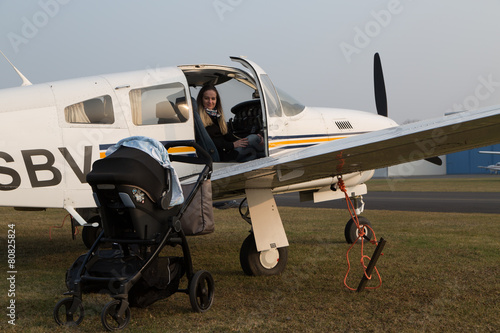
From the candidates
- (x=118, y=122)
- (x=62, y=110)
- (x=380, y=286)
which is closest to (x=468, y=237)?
(x=380, y=286)

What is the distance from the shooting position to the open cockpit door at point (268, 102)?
6734 millimetres

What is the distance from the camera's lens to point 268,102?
6.82 metres

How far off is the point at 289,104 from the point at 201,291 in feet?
Answer: 11.4

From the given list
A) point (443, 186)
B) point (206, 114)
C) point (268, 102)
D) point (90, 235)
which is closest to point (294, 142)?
point (268, 102)

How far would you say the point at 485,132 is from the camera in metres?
4.44

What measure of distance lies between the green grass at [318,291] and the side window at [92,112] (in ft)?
6.40

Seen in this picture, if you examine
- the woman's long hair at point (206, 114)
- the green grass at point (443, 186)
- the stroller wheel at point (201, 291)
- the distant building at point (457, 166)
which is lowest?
the distant building at point (457, 166)

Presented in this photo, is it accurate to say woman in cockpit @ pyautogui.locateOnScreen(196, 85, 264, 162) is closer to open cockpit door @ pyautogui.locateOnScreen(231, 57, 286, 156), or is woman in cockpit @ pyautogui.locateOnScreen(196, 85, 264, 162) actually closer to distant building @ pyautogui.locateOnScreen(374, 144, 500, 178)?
open cockpit door @ pyautogui.locateOnScreen(231, 57, 286, 156)

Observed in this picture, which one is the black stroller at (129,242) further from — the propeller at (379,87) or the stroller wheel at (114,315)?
the propeller at (379,87)

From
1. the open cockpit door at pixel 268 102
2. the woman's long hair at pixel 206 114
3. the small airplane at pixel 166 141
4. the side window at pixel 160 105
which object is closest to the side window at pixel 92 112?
the small airplane at pixel 166 141

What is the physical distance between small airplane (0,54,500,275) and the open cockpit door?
0.05ft

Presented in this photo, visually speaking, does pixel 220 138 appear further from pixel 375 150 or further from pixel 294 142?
pixel 375 150

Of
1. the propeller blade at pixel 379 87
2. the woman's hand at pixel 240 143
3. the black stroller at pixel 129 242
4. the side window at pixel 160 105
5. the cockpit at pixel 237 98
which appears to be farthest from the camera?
the propeller blade at pixel 379 87

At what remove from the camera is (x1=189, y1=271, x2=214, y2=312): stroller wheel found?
14.5 feet
